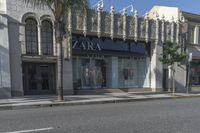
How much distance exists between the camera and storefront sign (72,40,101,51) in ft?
58.1

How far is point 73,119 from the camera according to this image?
834 cm

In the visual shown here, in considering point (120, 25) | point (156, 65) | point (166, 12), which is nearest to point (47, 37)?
point (120, 25)

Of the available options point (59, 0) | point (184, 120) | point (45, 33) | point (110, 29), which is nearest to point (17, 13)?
point (45, 33)

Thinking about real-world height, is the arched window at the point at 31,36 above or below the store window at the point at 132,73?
above

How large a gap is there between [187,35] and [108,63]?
27.9 feet

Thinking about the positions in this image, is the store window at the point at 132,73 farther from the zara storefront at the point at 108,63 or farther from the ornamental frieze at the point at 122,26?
the ornamental frieze at the point at 122,26

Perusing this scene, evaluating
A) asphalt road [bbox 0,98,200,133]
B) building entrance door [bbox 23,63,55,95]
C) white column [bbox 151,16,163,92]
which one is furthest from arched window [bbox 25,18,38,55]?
white column [bbox 151,16,163,92]

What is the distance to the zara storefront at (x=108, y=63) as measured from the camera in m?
18.3

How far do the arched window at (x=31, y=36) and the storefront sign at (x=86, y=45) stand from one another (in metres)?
2.83

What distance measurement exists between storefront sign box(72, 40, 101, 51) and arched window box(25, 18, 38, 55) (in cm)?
283

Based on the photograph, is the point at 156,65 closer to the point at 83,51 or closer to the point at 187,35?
the point at 187,35

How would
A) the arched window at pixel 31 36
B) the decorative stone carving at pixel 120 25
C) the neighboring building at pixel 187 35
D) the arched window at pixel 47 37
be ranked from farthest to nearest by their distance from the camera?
the neighboring building at pixel 187 35
the decorative stone carving at pixel 120 25
the arched window at pixel 47 37
the arched window at pixel 31 36

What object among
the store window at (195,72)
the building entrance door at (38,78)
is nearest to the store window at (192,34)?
the store window at (195,72)

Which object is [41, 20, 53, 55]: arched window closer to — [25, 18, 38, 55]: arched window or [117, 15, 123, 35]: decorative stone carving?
[25, 18, 38, 55]: arched window
